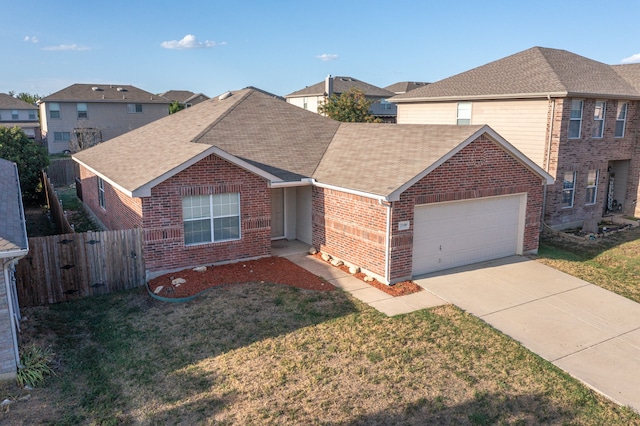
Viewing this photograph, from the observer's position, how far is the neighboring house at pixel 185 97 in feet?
200

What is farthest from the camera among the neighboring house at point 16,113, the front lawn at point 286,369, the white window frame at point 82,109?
the neighboring house at point 16,113

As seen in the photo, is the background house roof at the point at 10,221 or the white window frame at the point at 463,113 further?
the white window frame at the point at 463,113

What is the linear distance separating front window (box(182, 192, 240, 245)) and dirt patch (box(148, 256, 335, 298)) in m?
0.93

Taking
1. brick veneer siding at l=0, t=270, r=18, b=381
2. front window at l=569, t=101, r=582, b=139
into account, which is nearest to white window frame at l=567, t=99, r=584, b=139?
front window at l=569, t=101, r=582, b=139

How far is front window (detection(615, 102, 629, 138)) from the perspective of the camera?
71.1ft

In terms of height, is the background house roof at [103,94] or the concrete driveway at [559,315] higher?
the background house roof at [103,94]

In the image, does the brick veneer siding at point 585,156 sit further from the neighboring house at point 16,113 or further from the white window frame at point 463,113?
the neighboring house at point 16,113

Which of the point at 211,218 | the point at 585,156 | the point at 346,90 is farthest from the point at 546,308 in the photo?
the point at 346,90

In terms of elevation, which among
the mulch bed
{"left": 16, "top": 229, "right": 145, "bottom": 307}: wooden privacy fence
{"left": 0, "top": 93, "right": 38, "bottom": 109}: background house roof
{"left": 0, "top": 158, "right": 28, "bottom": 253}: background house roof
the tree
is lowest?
the mulch bed

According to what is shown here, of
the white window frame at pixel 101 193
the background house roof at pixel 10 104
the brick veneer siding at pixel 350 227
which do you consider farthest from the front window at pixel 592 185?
the background house roof at pixel 10 104

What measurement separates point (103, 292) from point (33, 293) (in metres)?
1.62

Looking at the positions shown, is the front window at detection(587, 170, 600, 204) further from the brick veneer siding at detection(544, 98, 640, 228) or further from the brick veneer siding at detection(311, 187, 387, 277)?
the brick veneer siding at detection(311, 187, 387, 277)

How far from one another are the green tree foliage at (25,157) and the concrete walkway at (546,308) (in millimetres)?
17165

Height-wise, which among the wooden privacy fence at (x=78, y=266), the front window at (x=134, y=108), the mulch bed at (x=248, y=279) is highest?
the front window at (x=134, y=108)
